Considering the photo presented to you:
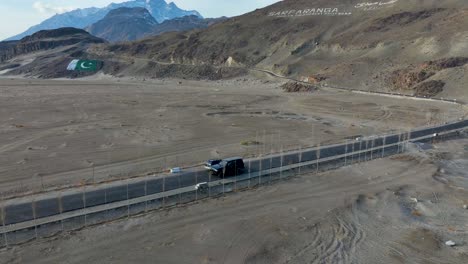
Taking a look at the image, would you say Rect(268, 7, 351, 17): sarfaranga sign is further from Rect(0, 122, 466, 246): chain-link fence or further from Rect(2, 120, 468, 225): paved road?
Rect(0, 122, 466, 246): chain-link fence

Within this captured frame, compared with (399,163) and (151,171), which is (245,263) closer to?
(151,171)

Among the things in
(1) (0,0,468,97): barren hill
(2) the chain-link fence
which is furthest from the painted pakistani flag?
(2) the chain-link fence

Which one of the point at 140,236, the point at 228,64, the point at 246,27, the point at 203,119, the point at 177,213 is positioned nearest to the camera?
the point at 140,236

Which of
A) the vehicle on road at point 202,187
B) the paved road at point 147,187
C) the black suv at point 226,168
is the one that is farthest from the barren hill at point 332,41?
the vehicle on road at point 202,187

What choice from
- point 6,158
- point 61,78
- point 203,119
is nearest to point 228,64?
point 61,78

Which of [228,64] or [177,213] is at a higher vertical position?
[228,64]

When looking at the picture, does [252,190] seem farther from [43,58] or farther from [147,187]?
[43,58]
